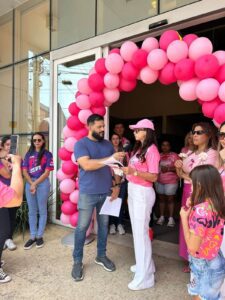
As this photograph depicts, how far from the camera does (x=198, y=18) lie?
336cm

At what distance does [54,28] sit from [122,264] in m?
4.21

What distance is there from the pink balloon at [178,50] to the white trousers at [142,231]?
131cm

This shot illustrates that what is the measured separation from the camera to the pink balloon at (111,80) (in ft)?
10.6

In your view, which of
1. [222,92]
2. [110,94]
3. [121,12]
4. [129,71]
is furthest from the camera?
[121,12]

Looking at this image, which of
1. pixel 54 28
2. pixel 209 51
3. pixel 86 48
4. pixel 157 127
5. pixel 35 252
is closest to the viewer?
pixel 209 51

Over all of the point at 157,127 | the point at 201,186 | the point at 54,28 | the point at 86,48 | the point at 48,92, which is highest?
the point at 54,28

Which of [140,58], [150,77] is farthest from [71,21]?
[150,77]

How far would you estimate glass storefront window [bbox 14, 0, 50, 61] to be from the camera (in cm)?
538

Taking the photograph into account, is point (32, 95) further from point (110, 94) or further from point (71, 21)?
point (110, 94)

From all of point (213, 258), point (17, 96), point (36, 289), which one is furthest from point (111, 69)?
point (17, 96)

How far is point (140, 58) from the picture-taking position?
2.93 metres

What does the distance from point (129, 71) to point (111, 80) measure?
0.83 ft

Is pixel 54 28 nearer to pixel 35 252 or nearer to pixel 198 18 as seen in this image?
pixel 198 18

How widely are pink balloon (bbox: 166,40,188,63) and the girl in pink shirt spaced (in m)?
1.38
